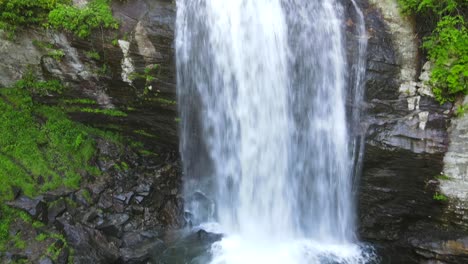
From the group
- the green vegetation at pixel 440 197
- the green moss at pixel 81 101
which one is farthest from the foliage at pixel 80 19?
the green vegetation at pixel 440 197

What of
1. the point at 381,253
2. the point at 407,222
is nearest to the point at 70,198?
the point at 381,253

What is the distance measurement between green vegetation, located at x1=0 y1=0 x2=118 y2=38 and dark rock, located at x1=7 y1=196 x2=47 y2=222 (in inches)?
138

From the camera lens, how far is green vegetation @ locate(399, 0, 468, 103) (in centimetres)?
703

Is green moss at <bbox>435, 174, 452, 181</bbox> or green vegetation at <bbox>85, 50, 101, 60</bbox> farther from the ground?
green vegetation at <bbox>85, 50, 101, 60</bbox>

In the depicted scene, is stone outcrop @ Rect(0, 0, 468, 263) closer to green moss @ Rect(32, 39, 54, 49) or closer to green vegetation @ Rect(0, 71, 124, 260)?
green moss @ Rect(32, 39, 54, 49)

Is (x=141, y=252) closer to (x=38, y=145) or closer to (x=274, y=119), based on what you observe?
(x=38, y=145)

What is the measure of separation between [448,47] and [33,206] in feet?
28.9

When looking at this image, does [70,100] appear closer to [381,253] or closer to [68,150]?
[68,150]

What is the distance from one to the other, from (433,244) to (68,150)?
834cm

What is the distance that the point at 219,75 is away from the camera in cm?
797

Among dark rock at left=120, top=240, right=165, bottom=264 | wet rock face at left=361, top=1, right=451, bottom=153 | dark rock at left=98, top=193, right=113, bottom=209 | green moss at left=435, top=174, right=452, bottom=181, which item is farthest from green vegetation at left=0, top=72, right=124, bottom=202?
green moss at left=435, top=174, right=452, bottom=181

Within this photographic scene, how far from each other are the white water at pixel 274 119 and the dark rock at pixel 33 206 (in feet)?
11.2

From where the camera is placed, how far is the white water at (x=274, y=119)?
25.6 ft

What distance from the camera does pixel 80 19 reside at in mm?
7383
